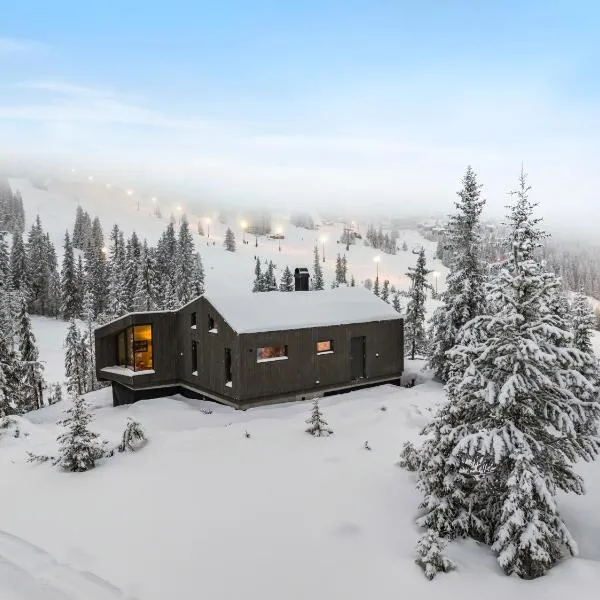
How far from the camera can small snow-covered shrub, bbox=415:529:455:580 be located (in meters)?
8.66

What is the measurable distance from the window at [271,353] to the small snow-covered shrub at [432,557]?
1427 centimetres

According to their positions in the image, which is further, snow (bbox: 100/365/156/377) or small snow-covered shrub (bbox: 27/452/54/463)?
snow (bbox: 100/365/156/377)

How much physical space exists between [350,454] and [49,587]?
359 inches

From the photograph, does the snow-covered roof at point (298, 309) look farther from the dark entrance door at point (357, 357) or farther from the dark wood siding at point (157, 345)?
the dark wood siding at point (157, 345)

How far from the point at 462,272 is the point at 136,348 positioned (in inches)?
763

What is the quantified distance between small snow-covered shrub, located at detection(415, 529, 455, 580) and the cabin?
14.0 metres

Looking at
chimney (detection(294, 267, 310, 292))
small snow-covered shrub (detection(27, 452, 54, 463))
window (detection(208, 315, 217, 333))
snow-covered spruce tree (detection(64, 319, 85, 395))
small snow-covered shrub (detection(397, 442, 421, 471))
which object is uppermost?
chimney (detection(294, 267, 310, 292))

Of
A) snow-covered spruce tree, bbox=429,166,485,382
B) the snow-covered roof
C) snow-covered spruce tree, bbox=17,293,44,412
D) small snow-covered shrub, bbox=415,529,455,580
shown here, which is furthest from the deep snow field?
Result: snow-covered spruce tree, bbox=17,293,44,412

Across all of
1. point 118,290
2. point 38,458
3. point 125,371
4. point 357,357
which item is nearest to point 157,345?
point 125,371

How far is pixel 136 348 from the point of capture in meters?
26.4

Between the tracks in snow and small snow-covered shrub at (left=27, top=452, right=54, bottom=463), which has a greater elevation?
the tracks in snow

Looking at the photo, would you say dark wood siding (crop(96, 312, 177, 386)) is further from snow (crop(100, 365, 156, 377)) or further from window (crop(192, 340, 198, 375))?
window (crop(192, 340, 198, 375))

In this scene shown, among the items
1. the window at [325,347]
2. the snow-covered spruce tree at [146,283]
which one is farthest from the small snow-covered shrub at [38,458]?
the snow-covered spruce tree at [146,283]

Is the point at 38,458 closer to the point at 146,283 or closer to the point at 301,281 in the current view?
the point at 301,281
